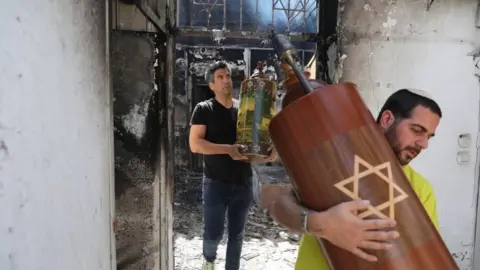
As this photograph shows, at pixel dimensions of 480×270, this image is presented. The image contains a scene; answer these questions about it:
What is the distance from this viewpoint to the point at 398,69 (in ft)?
7.11

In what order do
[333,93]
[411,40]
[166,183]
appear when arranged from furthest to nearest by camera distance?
[166,183] < [411,40] < [333,93]

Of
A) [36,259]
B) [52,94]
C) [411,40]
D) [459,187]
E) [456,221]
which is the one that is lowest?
[456,221]

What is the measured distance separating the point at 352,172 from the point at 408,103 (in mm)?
309

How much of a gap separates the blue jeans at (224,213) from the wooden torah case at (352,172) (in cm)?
169

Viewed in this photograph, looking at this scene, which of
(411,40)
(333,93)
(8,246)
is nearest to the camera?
(8,246)

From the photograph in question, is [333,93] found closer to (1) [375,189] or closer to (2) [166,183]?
(1) [375,189]

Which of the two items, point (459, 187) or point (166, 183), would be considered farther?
point (166, 183)

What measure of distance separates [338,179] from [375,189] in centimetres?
8

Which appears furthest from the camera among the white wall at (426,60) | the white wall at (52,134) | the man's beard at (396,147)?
the white wall at (426,60)

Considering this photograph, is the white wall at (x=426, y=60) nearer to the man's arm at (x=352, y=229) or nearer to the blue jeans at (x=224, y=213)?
the blue jeans at (x=224, y=213)

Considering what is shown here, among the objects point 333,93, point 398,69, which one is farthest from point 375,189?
point 398,69

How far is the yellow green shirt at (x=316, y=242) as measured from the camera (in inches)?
43.6

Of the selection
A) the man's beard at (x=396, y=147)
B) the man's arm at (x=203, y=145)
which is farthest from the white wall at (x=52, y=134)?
the man's arm at (x=203, y=145)

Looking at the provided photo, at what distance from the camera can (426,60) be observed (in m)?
2.17
